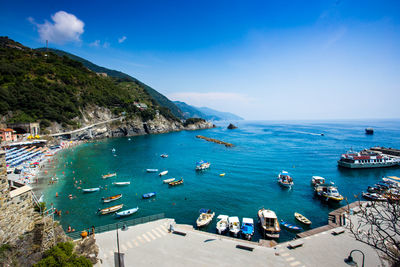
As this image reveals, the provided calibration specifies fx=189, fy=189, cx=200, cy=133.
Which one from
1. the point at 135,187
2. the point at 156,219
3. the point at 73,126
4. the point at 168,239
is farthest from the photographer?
the point at 73,126

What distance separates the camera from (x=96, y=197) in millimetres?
30781

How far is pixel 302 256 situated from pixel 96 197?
29.7 metres

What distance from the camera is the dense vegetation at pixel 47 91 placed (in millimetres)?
70875

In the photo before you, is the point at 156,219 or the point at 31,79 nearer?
the point at 156,219

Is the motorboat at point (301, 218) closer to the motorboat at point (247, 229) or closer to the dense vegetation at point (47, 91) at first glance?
the motorboat at point (247, 229)

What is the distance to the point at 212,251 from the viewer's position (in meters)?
14.2

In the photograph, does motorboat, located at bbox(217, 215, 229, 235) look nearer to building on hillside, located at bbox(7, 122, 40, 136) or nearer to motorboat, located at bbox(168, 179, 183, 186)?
motorboat, located at bbox(168, 179, 183, 186)

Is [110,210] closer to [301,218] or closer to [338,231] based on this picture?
[301,218]

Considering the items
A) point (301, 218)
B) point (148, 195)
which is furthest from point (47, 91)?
point (301, 218)

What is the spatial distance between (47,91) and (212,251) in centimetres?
10035

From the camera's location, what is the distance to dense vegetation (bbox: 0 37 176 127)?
70875mm

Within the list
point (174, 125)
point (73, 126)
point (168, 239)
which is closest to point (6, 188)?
point (168, 239)

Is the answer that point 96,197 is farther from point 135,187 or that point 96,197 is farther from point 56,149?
point 56,149

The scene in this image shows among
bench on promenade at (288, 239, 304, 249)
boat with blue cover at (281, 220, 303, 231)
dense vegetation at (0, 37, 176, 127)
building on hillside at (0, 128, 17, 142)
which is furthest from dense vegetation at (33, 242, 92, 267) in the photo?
dense vegetation at (0, 37, 176, 127)
